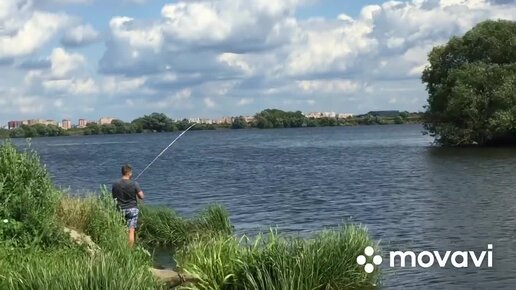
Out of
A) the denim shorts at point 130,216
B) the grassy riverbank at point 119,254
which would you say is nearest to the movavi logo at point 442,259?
the grassy riverbank at point 119,254

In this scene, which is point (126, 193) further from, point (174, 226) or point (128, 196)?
point (174, 226)

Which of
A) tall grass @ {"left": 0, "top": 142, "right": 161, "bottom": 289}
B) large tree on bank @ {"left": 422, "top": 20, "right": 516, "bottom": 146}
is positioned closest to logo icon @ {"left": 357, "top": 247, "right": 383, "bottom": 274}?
tall grass @ {"left": 0, "top": 142, "right": 161, "bottom": 289}

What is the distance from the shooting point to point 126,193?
56.8 feet

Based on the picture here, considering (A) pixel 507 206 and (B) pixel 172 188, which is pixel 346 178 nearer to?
(B) pixel 172 188

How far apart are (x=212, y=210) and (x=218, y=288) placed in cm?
860

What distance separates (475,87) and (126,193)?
56.7m

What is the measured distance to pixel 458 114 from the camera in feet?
232

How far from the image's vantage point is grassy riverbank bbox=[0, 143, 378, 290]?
10.7m

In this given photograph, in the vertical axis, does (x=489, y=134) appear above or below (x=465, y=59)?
below

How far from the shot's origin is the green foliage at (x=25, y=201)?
14273 mm

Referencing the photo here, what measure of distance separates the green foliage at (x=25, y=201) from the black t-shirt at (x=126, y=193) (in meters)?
1.89

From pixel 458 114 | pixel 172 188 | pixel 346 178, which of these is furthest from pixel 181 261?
pixel 458 114

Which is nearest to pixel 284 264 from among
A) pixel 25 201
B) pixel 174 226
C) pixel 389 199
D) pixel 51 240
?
pixel 51 240

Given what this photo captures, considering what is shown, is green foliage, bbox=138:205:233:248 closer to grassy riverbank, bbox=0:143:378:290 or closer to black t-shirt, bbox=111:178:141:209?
black t-shirt, bbox=111:178:141:209
